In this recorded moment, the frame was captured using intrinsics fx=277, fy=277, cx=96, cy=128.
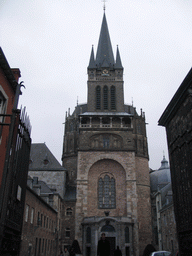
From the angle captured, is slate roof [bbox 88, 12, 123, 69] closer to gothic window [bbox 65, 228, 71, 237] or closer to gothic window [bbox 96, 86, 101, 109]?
gothic window [bbox 96, 86, 101, 109]

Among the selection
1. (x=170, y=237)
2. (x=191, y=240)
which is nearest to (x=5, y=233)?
(x=191, y=240)

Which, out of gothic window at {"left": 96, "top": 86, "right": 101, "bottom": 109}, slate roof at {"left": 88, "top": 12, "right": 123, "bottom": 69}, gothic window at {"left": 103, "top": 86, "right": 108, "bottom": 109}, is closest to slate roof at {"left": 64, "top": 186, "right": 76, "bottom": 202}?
gothic window at {"left": 96, "top": 86, "right": 101, "bottom": 109}

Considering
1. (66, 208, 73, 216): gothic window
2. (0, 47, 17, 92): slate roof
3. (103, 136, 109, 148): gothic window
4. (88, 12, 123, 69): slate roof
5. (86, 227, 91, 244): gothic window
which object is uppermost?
(88, 12, 123, 69): slate roof

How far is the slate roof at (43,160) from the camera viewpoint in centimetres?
3938

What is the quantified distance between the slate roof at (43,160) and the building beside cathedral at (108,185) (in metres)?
2.65

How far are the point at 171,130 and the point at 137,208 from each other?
25874 millimetres

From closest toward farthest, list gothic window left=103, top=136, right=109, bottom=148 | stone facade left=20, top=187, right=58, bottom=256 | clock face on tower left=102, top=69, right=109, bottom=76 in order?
stone facade left=20, top=187, right=58, bottom=256
gothic window left=103, top=136, right=109, bottom=148
clock face on tower left=102, top=69, right=109, bottom=76

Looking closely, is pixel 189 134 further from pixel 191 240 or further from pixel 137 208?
pixel 137 208

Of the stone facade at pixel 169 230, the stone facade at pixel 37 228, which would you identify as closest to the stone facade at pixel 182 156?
the stone facade at pixel 37 228

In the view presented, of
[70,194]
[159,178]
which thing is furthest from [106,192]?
[159,178]

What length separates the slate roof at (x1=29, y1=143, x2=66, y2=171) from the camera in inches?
1550

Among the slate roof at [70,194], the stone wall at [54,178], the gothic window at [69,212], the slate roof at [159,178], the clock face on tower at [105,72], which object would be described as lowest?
the gothic window at [69,212]

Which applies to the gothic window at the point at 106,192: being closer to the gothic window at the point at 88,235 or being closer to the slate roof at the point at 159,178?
the gothic window at the point at 88,235

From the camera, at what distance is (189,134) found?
8.69 metres
